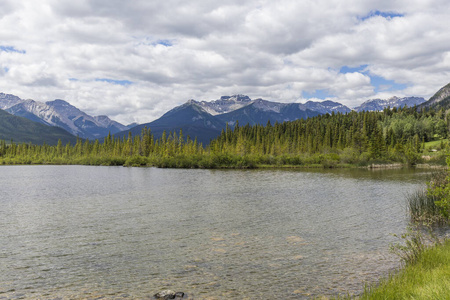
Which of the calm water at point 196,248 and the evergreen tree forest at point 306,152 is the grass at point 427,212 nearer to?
the calm water at point 196,248

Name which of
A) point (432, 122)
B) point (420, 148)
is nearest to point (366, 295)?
point (420, 148)

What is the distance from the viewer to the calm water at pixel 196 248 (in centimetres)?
1594

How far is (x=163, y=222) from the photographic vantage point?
30656 millimetres

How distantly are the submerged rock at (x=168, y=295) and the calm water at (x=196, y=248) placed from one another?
46 cm

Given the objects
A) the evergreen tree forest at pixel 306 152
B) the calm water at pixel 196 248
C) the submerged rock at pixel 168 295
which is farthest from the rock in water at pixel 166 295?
the evergreen tree forest at pixel 306 152

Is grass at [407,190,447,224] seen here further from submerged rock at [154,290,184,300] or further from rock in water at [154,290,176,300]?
rock in water at [154,290,176,300]

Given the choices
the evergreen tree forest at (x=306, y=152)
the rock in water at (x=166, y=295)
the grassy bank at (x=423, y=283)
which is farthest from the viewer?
the evergreen tree forest at (x=306, y=152)

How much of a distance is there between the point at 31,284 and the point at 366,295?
1551cm

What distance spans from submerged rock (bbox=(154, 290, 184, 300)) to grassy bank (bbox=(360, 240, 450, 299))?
304 inches

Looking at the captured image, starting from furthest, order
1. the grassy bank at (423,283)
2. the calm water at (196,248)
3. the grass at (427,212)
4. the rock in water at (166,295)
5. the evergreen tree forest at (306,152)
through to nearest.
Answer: the evergreen tree forest at (306,152) → the grass at (427,212) → the calm water at (196,248) → the rock in water at (166,295) → the grassy bank at (423,283)

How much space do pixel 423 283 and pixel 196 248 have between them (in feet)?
46.8

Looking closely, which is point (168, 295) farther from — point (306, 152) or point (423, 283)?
point (306, 152)

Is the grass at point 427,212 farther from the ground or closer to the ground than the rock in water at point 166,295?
farther from the ground

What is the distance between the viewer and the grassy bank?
9.90 meters
